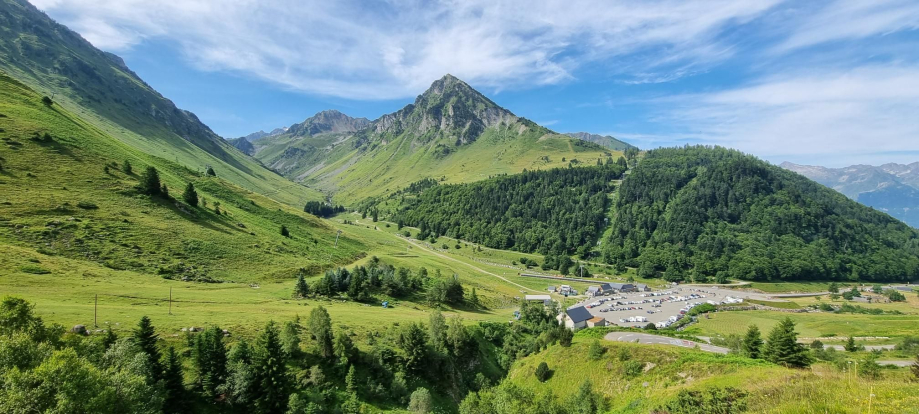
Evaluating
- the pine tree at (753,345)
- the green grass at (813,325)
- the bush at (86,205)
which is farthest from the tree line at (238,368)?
the green grass at (813,325)

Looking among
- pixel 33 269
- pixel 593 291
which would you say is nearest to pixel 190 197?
pixel 33 269

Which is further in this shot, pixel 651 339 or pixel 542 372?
pixel 651 339

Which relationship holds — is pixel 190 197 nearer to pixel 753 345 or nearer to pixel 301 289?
pixel 301 289

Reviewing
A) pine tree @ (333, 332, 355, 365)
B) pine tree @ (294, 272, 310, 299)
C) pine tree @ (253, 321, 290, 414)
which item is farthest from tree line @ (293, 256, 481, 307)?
pine tree @ (253, 321, 290, 414)

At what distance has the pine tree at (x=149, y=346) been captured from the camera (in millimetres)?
30516

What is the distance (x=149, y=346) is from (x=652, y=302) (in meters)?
140

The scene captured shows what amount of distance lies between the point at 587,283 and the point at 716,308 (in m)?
52.0

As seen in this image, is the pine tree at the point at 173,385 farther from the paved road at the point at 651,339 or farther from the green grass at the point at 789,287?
the green grass at the point at 789,287

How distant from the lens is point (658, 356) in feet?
136

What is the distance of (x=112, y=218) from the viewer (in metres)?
67.3

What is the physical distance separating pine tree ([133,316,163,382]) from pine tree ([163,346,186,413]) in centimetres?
61

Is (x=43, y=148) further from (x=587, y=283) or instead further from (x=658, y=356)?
(x=587, y=283)

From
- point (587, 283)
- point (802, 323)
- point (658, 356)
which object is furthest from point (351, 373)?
point (587, 283)

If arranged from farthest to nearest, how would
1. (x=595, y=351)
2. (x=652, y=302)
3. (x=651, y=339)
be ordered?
1. (x=652, y=302)
2. (x=651, y=339)
3. (x=595, y=351)
